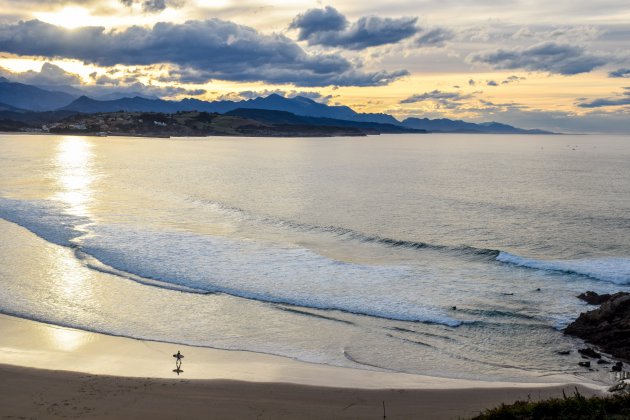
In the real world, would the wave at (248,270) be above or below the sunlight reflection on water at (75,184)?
below

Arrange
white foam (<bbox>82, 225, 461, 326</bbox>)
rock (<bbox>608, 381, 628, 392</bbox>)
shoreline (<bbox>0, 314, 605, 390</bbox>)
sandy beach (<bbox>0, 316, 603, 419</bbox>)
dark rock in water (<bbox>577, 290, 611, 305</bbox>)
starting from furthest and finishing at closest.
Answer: white foam (<bbox>82, 225, 461, 326</bbox>) < dark rock in water (<bbox>577, 290, 611, 305</bbox>) < shoreline (<bbox>0, 314, 605, 390</bbox>) < rock (<bbox>608, 381, 628, 392</bbox>) < sandy beach (<bbox>0, 316, 603, 419</bbox>)

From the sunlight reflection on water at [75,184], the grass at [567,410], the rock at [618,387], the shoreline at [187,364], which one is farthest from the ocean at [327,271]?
the grass at [567,410]

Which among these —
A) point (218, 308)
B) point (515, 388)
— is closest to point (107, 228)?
point (218, 308)

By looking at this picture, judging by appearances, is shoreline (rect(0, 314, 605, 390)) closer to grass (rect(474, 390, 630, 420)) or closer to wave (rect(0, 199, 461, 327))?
grass (rect(474, 390, 630, 420))

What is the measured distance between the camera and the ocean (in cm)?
2141

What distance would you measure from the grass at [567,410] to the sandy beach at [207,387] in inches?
74.4

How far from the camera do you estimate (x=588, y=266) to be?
32.8 metres

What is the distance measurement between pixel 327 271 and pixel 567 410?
19.1 metres

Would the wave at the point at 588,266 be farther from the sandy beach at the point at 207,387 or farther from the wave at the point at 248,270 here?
the sandy beach at the point at 207,387

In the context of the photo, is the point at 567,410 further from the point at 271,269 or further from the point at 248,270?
the point at 248,270

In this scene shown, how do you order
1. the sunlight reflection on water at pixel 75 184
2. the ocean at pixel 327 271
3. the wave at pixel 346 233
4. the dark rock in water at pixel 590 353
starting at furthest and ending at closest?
1. the sunlight reflection on water at pixel 75 184
2. the wave at pixel 346 233
3. the ocean at pixel 327 271
4. the dark rock in water at pixel 590 353

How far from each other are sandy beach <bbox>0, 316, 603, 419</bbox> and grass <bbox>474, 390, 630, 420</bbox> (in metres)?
1.89

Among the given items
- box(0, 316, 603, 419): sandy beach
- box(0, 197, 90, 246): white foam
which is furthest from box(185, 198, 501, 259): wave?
box(0, 316, 603, 419): sandy beach

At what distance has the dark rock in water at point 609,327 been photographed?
21.0 m
